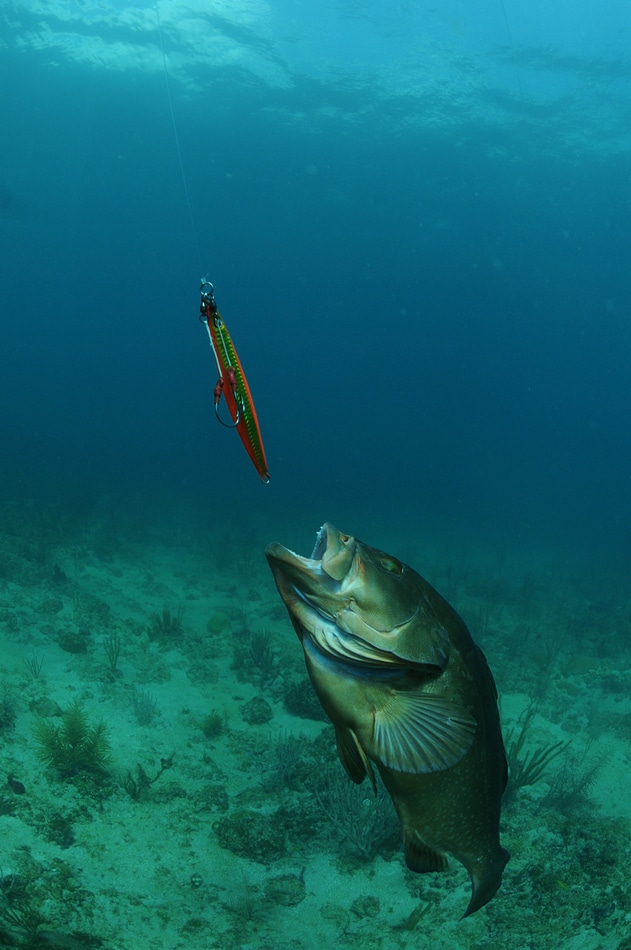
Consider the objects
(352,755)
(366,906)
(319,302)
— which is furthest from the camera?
(319,302)

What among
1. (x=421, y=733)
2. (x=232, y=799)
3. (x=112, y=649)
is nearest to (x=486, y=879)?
(x=421, y=733)

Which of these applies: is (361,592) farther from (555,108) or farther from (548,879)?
(555,108)

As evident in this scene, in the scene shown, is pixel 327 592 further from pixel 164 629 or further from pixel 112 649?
pixel 164 629

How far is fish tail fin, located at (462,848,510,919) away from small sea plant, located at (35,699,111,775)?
362 cm

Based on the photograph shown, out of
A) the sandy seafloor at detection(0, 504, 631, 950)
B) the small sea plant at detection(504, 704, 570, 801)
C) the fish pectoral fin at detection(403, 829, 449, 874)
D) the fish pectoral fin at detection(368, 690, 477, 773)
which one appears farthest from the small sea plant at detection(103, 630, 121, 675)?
the fish pectoral fin at detection(368, 690, 477, 773)

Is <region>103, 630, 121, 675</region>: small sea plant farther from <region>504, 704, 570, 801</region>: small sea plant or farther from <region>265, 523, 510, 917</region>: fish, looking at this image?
<region>265, 523, 510, 917</region>: fish

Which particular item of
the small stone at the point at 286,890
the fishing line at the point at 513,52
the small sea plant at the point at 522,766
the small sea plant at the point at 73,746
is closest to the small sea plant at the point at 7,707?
the small sea plant at the point at 73,746

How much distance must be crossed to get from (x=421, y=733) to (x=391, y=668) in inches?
8.3

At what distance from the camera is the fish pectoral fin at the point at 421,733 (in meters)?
1.80

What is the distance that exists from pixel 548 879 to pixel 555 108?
3348 cm

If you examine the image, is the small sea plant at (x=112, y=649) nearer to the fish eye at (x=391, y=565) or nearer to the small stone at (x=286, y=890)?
the small stone at (x=286, y=890)

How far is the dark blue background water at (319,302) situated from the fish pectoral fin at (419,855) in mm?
15248

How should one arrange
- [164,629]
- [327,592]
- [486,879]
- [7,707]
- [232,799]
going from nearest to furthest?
1. [327,592]
2. [486,879]
3. [232,799]
4. [7,707]
5. [164,629]

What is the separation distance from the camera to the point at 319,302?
117312mm
